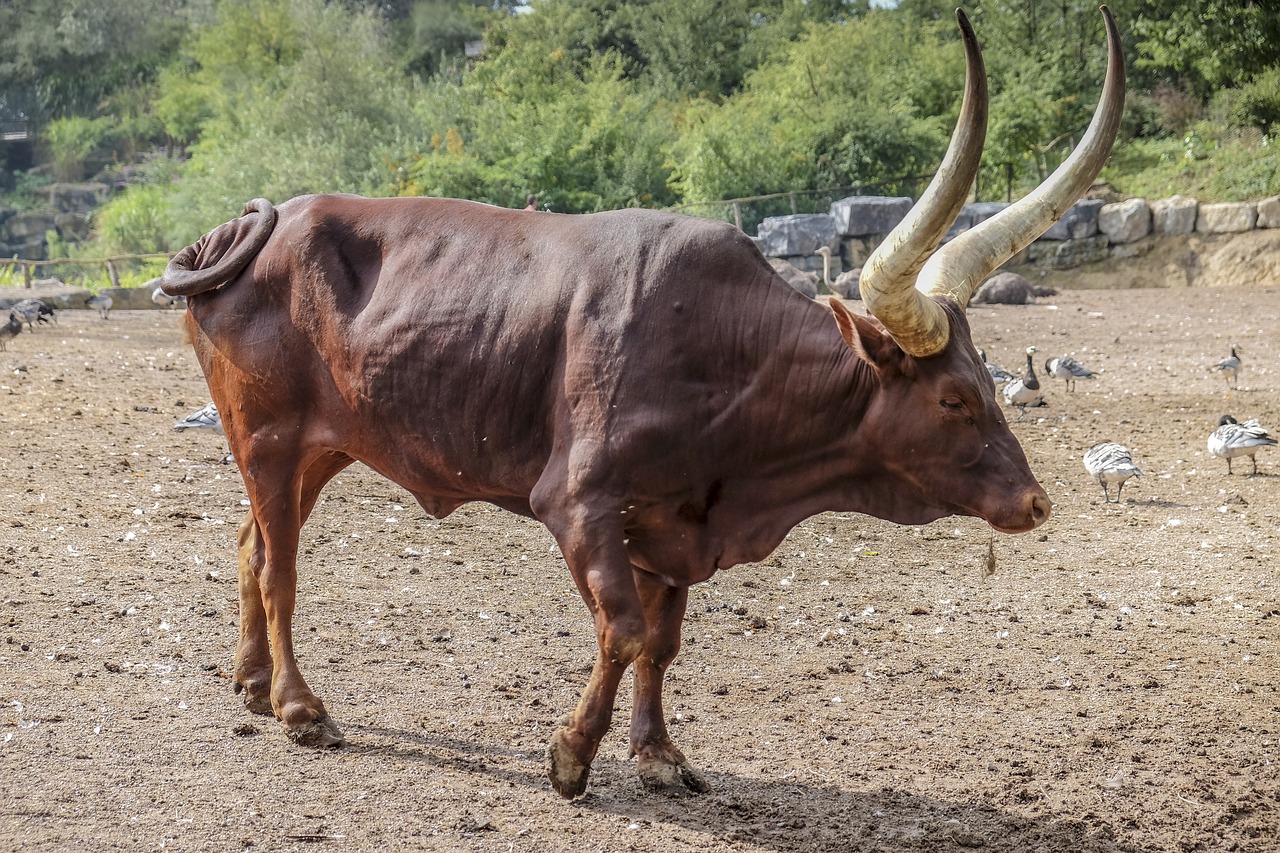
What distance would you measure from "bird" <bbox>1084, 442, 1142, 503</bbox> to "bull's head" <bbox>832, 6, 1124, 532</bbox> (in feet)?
16.4

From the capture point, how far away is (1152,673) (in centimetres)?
571

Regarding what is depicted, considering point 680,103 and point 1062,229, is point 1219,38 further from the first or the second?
point 680,103

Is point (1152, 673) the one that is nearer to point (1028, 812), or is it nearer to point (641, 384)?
point (1028, 812)

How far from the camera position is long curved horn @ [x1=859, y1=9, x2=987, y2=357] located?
3385mm

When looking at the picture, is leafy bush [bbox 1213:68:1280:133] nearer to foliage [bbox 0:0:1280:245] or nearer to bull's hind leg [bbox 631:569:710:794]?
foliage [bbox 0:0:1280:245]

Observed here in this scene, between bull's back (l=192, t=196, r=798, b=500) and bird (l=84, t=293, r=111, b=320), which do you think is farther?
bird (l=84, t=293, r=111, b=320)

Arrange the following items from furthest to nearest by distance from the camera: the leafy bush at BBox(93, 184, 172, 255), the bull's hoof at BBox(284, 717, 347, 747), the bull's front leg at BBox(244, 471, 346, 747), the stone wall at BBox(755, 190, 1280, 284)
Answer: the leafy bush at BBox(93, 184, 172, 255) → the stone wall at BBox(755, 190, 1280, 284) → the bull's front leg at BBox(244, 471, 346, 747) → the bull's hoof at BBox(284, 717, 347, 747)

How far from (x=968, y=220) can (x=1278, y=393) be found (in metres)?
10.2

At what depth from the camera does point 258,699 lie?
512 cm

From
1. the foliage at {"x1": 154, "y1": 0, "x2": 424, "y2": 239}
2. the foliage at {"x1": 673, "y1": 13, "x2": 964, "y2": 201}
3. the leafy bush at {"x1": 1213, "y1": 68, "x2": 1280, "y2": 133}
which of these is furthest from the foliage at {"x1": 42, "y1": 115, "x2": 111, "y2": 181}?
the leafy bush at {"x1": 1213, "y1": 68, "x2": 1280, "y2": 133}

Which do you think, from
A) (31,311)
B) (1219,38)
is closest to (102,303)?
(31,311)

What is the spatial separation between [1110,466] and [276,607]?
19.0 feet

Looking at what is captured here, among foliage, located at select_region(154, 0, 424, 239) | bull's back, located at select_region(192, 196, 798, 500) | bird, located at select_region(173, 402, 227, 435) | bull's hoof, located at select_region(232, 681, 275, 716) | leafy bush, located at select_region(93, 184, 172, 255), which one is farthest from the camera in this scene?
leafy bush, located at select_region(93, 184, 172, 255)

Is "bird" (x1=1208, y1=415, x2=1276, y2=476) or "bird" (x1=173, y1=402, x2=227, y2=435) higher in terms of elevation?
"bird" (x1=1208, y1=415, x2=1276, y2=476)
